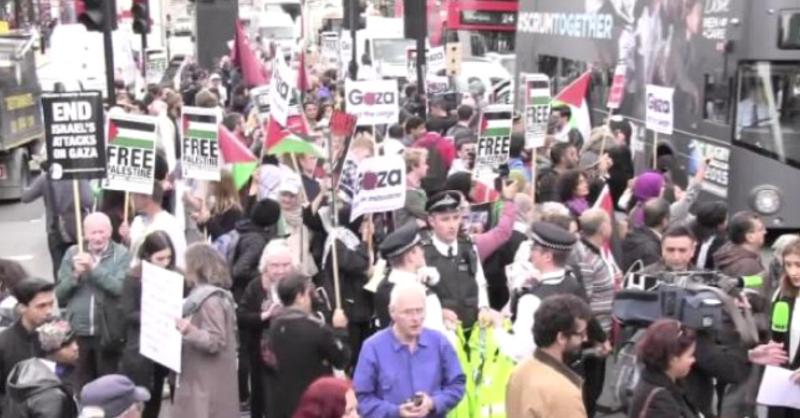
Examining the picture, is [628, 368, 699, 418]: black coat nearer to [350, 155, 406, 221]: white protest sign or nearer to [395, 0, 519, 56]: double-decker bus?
[350, 155, 406, 221]: white protest sign

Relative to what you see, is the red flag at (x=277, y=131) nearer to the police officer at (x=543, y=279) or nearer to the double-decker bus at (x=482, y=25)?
the police officer at (x=543, y=279)

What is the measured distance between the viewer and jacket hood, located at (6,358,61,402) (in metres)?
5.88

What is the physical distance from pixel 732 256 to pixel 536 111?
469 centimetres

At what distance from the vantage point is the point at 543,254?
711 centimetres

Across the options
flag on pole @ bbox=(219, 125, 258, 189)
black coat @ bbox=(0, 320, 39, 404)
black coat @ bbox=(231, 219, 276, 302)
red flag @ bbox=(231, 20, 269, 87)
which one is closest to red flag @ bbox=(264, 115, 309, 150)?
flag on pole @ bbox=(219, 125, 258, 189)

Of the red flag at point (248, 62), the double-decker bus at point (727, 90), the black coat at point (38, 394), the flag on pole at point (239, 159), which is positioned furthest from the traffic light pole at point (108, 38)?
the black coat at point (38, 394)

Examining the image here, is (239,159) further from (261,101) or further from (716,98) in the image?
(716,98)

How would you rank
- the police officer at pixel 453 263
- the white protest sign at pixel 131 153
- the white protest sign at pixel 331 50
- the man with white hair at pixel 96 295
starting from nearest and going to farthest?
the police officer at pixel 453 263, the man with white hair at pixel 96 295, the white protest sign at pixel 131 153, the white protest sign at pixel 331 50

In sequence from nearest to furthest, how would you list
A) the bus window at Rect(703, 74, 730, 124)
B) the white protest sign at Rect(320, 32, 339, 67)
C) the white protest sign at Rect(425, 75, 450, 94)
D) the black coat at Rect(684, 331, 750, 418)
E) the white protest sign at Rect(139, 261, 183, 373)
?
the black coat at Rect(684, 331, 750, 418), the white protest sign at Rect(139, 261, 183, 373), the bus window at Rect(703, 74, 730, 124), the white protest sign at Rect(425, 75, 450, 94), the white protest sign at Rect(320, 32, 339, 67)

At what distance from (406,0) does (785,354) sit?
1677cm

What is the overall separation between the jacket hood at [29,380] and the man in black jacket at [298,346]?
1254 millimetres

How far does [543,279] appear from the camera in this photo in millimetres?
7109

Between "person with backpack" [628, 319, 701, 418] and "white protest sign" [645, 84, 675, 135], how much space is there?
317 inches

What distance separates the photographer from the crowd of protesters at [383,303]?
19.0ft
